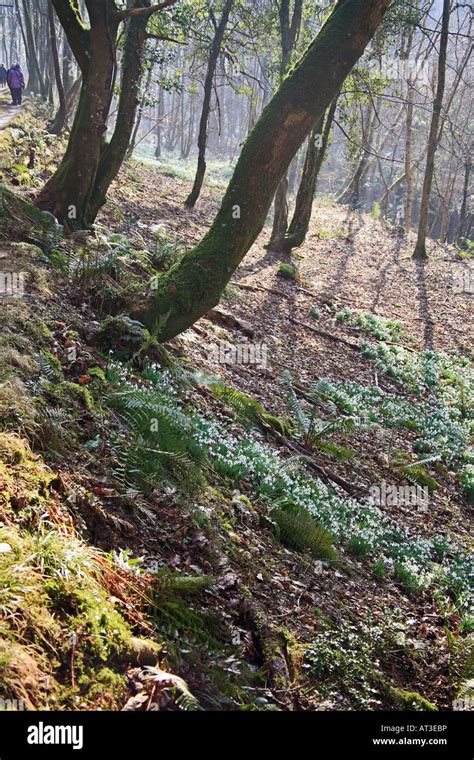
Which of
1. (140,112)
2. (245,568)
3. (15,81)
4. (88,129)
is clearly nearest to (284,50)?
(140,112)

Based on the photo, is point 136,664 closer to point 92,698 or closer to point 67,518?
point 92,698

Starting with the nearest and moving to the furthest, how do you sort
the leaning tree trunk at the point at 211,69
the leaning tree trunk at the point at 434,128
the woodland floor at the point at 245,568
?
1. the woodland floor at the point at 245,568
2. the leaning tree trunk at the point at 211,69
3. the leaning tree trunk at the point at 434,128

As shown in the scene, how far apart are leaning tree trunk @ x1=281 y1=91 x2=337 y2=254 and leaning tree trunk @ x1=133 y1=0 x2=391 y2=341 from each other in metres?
9.90

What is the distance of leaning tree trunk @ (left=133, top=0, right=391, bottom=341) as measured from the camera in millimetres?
6160

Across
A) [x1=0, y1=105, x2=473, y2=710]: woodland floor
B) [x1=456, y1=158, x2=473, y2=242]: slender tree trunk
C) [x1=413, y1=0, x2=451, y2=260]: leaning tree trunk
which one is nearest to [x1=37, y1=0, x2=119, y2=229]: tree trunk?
[x1=0, y1=105, x2=473, y2=710]: woodland floor

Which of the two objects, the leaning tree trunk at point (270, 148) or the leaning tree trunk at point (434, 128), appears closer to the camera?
the leaning tree trunk at point (270, 148)

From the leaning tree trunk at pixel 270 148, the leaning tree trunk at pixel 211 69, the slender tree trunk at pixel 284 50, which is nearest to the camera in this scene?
the leaning tree trunk at pixel 270 148

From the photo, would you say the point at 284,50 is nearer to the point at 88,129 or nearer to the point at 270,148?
the point at 88,129

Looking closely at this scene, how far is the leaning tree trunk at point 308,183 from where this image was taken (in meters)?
16.3

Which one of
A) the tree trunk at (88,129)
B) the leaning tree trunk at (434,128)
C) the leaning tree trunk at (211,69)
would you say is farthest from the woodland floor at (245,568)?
the leaning tree trunk at (434,128)

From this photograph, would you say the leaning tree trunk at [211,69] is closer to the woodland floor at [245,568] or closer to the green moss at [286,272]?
the green moss at [286,272]

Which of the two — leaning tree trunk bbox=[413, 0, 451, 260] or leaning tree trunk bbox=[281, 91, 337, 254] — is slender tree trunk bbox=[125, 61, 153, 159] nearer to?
leaning tree trunk bbox=[281, 91, 337, 254]

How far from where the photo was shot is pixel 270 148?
6164mm

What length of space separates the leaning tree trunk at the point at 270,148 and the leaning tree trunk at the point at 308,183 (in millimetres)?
9901
